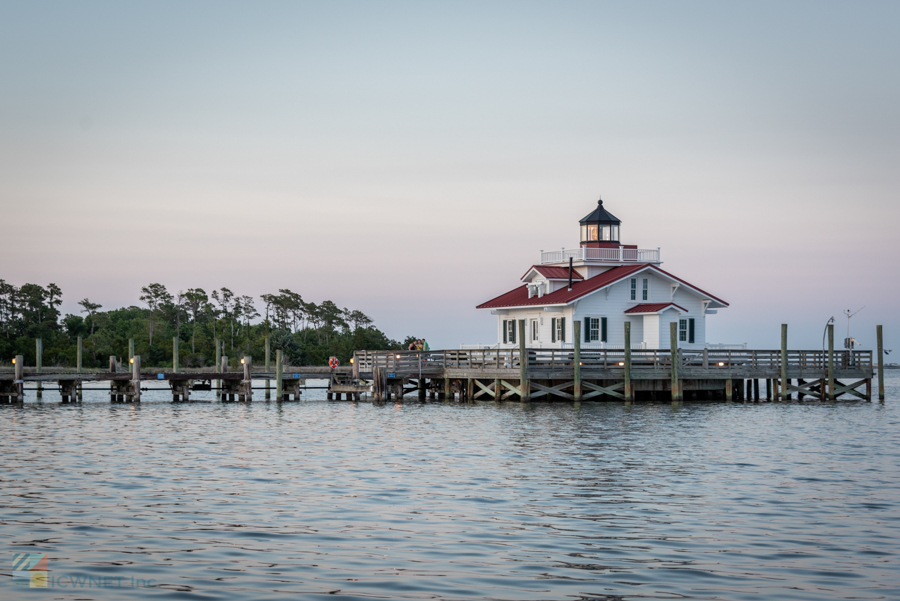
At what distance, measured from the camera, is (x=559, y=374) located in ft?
151

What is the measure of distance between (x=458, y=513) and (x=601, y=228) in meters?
39.7

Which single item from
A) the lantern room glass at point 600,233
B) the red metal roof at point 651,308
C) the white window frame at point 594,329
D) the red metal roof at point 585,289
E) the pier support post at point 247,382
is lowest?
the pier support post at point 247,382

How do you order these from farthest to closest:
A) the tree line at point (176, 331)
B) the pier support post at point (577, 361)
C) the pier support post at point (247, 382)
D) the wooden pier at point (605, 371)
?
the tree line at point (176, 331) → the pier support post at point (247, 382) → the wooden pier at point (605, 371) → the pier support post at point (577, 361)

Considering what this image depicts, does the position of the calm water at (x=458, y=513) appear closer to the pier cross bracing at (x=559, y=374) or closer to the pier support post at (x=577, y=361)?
the pier support post at (x=577, y=361)

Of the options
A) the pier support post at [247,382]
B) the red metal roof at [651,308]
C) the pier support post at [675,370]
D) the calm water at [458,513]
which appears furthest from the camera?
the red metal roof at [651,308]

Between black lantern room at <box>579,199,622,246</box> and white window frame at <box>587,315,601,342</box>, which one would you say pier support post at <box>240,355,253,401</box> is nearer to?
white window frame at <box>587,315,601,342</box>

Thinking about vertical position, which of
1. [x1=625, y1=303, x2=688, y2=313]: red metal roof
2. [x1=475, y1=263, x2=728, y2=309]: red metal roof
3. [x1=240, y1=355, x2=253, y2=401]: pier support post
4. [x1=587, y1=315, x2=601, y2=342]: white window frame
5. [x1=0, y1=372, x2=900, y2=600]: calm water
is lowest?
[x1=0, y1=372, x2=900, y2=600]: calm water

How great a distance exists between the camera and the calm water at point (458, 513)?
12398 mm

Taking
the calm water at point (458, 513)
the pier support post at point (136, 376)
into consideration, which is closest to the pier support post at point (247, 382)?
the pier support post at point (136, 376)

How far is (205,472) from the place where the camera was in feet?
73.9

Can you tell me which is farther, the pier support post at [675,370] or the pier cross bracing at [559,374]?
the pier cross bracing at [559,374]

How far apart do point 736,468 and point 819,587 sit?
11324mm

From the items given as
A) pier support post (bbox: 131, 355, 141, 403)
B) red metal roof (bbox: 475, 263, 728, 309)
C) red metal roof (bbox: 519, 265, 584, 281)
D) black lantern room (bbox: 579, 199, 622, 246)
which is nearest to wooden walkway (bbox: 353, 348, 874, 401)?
red metal roof (bbox: 475, 263, 728, 309)

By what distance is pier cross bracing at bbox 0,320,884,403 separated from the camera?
46031 millimetres
